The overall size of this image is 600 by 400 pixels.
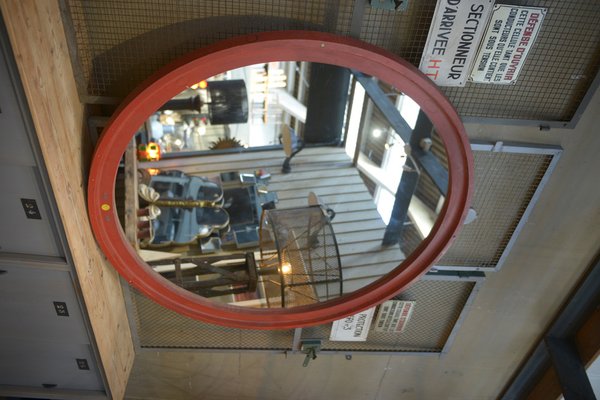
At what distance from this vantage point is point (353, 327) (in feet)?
9.18

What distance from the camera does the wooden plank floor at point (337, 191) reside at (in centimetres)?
342

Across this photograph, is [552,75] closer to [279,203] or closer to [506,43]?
[506,43]

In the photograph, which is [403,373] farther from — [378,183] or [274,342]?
[378,183]

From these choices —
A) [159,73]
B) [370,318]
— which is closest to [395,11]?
[159,73]

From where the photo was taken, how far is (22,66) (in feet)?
4.59

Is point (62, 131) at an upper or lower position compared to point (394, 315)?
upper

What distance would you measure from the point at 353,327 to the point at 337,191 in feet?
4.44

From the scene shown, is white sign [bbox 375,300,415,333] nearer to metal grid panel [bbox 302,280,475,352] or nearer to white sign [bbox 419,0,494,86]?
metal grid panel [bbox 302,280,475,352]

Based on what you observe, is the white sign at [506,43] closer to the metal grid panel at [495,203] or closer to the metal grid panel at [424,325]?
the metal grid panel at [495,203]

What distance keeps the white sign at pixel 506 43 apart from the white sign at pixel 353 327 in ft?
4.50

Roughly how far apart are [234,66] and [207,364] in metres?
2.04

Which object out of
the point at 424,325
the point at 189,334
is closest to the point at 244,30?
the point at 189,334

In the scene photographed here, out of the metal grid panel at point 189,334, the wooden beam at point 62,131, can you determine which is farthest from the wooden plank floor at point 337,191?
the wooden beam at point 62,131

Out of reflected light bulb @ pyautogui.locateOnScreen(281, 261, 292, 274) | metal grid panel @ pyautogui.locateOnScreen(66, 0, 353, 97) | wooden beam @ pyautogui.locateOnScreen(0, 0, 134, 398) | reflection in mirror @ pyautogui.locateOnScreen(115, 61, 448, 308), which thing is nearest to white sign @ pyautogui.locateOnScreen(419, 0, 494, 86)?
metal grid panel @ pyautogui.locateOnScreen(66, 0, 353, 97)
